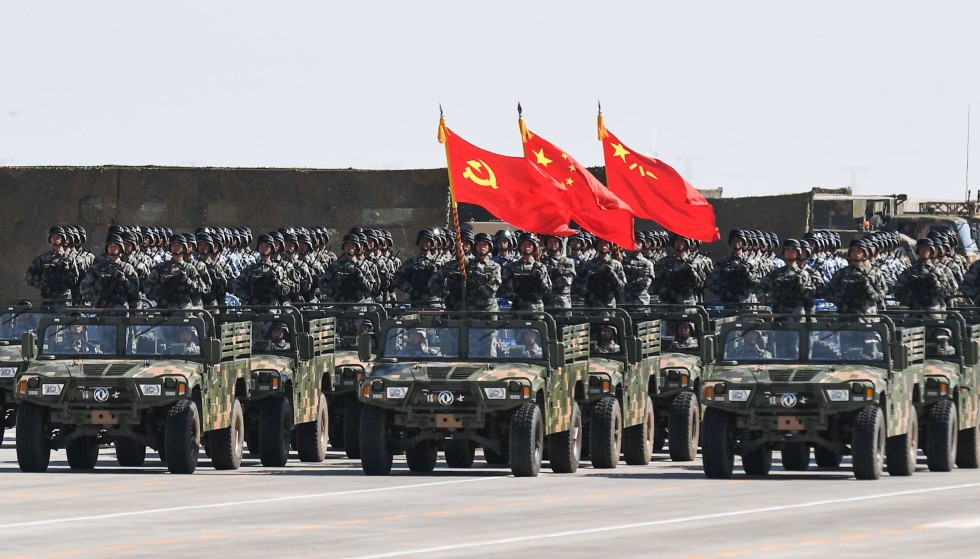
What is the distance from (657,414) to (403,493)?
719 centimetres

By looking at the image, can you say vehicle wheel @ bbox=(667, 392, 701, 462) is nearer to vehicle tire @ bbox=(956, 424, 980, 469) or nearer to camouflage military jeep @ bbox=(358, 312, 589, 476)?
camouflage military jeep @ bbox=(358, 312, 589, 476)

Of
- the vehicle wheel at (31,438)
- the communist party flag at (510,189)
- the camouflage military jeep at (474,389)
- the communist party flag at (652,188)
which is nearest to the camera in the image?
the camouflage military jeep at (474,389)

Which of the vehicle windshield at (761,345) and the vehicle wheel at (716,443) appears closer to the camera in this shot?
the vehicle wheel at (716,443)

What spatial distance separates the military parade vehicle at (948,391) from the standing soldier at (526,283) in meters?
3.92

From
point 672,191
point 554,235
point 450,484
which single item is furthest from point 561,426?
point 672,191

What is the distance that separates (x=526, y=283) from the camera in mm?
27656

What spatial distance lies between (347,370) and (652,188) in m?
8.02

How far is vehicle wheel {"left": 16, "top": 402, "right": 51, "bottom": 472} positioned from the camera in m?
23.8

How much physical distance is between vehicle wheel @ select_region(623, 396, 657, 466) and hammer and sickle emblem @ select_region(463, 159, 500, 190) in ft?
13.0

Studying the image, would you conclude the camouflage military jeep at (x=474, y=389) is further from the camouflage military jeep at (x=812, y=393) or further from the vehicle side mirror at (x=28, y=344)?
the vehicle side mirror at (x=28, y=344)

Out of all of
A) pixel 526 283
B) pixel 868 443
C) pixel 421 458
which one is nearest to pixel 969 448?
pixel 868 443

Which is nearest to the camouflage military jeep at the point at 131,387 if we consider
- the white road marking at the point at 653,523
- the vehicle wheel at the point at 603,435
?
the vehicle wheel at the point at 603,435

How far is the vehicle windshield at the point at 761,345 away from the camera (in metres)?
24.0

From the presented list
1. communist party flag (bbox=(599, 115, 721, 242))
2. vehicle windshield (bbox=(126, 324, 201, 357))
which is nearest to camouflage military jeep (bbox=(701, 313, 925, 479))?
vehicle windshield (bbox=(126, 324, 201, 357))
